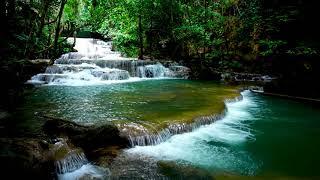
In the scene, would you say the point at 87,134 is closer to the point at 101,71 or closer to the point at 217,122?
the point at 217,122

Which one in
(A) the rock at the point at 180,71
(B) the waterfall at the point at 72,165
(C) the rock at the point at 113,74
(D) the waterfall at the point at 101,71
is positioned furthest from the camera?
(A) the rock at the point at 180,71

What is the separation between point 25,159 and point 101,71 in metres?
12.4

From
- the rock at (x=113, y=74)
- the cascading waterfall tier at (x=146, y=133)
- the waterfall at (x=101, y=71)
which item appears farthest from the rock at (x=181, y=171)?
the rock at (x=113, y=74)

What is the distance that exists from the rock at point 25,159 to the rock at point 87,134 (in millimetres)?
811

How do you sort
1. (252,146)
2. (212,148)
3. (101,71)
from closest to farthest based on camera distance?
(212,148), (252,146), (101,71)

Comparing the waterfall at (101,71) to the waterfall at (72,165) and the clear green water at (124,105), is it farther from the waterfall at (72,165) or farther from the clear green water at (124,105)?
the waterfall at (72,165)

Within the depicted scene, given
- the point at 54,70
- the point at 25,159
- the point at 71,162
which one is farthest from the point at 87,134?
the point at 54,70

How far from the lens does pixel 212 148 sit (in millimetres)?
6898

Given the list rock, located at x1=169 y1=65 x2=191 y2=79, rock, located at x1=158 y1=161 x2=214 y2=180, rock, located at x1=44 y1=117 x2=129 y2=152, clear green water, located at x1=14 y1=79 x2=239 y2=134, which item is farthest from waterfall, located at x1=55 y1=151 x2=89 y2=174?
rock, located at x1=169 y1=65 x2=191 y2=79

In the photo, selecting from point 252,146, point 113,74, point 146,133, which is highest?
point 113,74

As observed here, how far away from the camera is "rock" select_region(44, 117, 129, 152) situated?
6.02 metres

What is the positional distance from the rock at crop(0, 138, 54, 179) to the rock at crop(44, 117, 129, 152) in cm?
81

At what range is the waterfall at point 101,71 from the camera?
15.4m

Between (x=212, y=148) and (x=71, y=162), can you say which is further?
(x=212, y=148)
